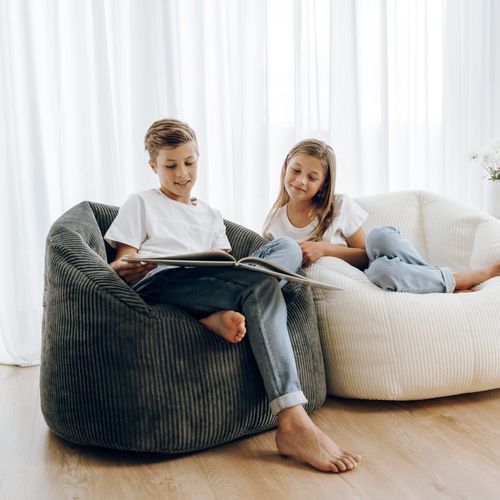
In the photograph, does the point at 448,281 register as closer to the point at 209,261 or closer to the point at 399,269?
the point at 399,269

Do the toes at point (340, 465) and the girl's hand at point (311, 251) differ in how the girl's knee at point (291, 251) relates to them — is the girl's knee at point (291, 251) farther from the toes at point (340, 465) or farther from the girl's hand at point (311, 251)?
the toes at point (340, 465)

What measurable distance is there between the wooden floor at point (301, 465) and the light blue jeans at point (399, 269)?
0.38 meters

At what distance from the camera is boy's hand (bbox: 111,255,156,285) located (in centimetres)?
189

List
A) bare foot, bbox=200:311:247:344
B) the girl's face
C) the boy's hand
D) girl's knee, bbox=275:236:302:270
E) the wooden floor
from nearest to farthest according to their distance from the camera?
the wooden floor, bare foot, bbox=200:311:247:344, the boy's hand, girl's knee, bbox=275:236:302:270, the girl's face

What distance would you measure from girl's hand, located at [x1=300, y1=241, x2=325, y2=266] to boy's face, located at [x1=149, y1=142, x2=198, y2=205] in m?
0.44

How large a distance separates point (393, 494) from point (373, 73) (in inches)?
88.2

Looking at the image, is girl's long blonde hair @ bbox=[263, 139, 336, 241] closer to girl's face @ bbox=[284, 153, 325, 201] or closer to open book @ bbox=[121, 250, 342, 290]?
girl's face @ bbox=[284, 153, 325, 201]

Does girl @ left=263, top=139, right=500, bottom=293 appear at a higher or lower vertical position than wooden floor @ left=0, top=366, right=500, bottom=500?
higher

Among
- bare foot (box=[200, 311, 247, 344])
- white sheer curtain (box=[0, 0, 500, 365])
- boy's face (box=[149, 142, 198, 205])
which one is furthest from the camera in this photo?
white sheer curtain (box=[0, 0, 500, 365])

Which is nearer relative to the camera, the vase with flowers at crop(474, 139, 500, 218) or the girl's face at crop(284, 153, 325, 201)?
the girl's face at crop(284, 153, 325, 201)

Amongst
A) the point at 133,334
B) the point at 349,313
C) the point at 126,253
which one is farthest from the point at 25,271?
the point at 349,313

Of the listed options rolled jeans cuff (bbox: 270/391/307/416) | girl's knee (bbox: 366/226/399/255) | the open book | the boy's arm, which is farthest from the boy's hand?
A: girl's knee (bbox: 366/226/399/255)

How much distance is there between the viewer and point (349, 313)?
2021 millimetres

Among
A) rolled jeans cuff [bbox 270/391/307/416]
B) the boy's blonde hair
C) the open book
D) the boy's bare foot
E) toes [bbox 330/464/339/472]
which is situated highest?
the boy's blonde hair
